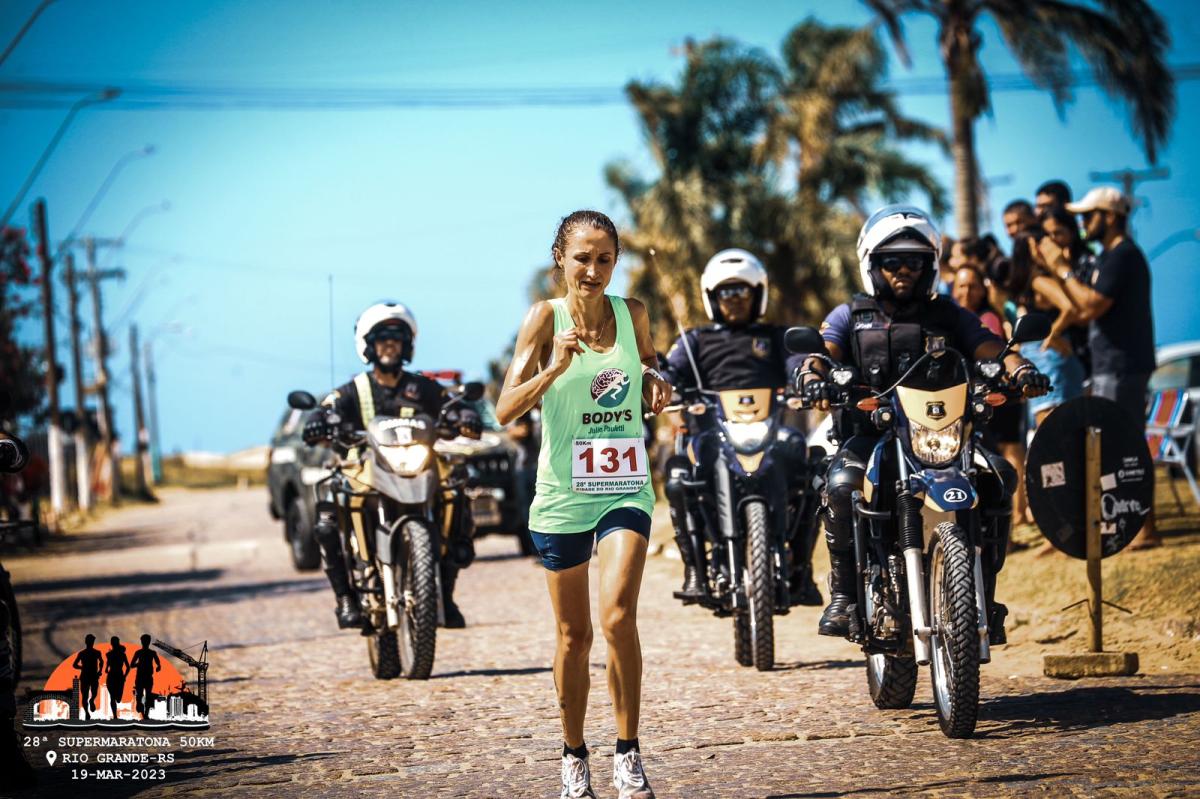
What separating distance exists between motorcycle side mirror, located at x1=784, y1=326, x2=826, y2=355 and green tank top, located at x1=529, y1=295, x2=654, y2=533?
1.47 metres

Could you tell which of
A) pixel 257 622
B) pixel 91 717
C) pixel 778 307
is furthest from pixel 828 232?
pixel 91 717

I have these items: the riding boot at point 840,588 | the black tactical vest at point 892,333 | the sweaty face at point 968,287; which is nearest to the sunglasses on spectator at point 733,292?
the black tactical vest at point 892,333

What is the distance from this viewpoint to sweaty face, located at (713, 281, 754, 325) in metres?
10.3

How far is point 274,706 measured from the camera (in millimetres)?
9172

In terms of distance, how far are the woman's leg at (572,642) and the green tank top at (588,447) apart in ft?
0.60

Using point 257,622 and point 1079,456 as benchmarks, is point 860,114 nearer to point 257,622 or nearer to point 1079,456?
point 257,622

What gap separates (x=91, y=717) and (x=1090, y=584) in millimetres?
5008

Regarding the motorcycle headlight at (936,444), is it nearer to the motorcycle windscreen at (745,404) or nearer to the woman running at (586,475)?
the woman running at (586,475)

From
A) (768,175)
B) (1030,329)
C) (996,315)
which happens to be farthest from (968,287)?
(768,175)

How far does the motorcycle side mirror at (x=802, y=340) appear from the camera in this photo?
7406mm

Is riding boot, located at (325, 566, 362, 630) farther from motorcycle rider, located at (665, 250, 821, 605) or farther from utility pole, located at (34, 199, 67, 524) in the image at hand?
utility pole, located at (34, 199, 67, 524)

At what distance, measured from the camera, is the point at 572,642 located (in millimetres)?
6105

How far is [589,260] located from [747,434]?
385 centimetres

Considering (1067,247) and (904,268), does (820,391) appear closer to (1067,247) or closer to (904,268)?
(904,268)
